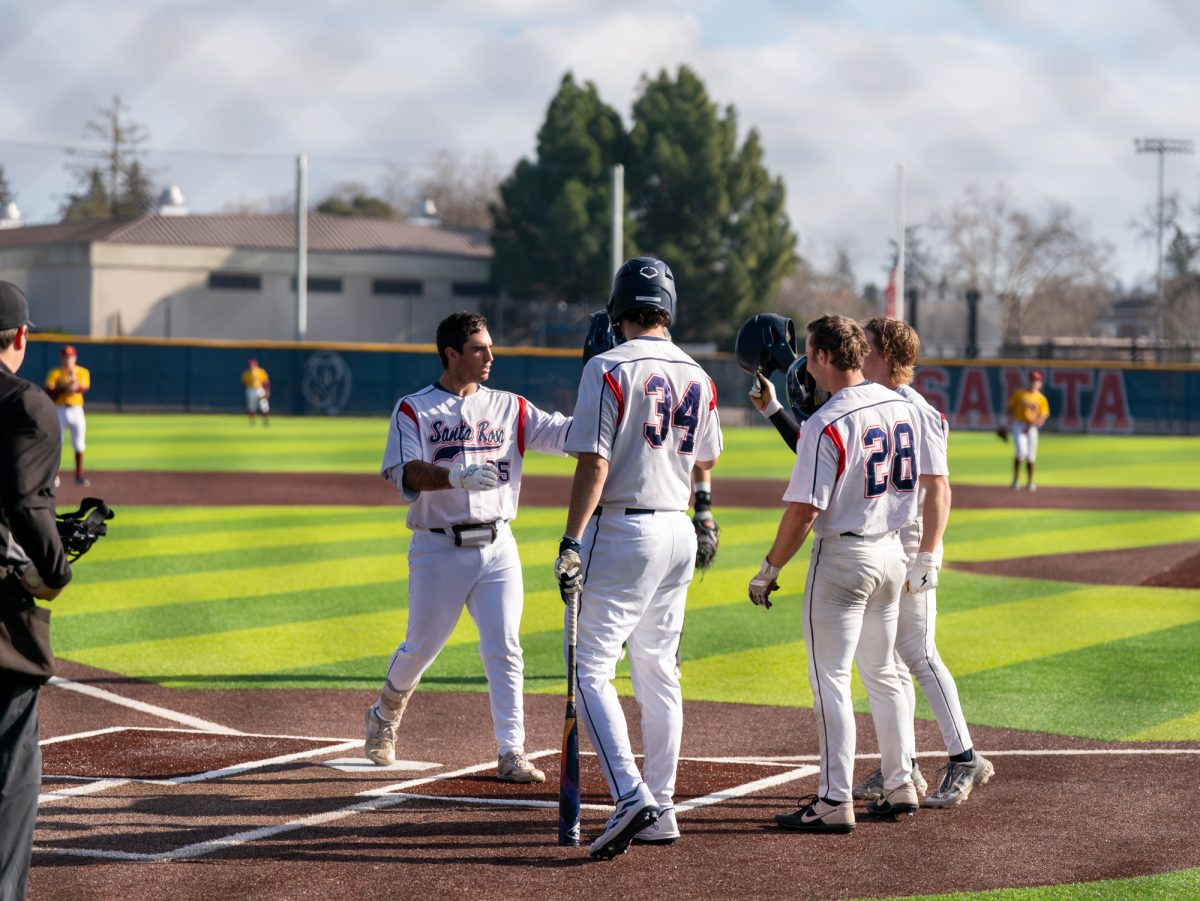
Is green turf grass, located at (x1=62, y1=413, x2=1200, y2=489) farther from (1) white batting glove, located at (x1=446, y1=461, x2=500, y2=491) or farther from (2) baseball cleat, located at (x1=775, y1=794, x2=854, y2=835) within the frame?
(2) baseball cleat, located at (x1=775, y1=794, x2=854, y2=835)

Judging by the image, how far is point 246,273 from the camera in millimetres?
62688

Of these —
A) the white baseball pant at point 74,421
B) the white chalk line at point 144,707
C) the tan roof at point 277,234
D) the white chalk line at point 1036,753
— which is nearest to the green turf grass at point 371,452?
the white baseball pant at point 74,421

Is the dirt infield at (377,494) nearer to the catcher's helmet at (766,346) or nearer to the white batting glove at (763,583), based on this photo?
the catcher's helmet at (766,346)

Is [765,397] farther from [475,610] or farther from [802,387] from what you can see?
[475,610]

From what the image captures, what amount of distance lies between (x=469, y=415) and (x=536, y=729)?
216 cm

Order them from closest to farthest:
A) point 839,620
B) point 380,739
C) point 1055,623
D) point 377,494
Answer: point 839,620 → point 380,739 → point 1055,623 → point 377,494

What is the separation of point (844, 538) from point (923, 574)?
1.98 ft

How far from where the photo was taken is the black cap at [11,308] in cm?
465

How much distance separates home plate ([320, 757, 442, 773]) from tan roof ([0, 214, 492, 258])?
5318 centimetres

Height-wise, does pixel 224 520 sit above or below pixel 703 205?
below

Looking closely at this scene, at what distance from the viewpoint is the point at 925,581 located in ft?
21.0

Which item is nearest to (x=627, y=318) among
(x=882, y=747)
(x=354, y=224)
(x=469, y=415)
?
(x=469, y=415)

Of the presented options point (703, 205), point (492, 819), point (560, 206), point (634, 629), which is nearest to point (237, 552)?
point (492, 819)

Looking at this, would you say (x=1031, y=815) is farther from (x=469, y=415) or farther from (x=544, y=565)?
(x=544, y=565)
